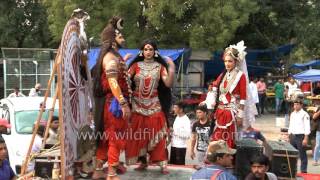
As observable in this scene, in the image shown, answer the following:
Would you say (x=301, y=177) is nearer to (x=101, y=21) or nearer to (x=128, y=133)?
(x=128, y=133)

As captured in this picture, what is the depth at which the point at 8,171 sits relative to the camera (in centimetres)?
546

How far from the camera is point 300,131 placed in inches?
400

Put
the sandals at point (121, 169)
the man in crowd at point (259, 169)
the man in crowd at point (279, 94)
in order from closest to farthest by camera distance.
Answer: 1. the man in crowd at point (259, 169)
2. the sandals at point (121, 169)
3. the man in crowd at point (279, 94)

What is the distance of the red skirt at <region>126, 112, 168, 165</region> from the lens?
21.1 feet

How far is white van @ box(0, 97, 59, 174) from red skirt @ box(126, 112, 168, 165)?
326 cm

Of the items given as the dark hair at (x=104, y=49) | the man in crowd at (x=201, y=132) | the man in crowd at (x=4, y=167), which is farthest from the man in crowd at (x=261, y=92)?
the man in crowd at (x=4, y=167)

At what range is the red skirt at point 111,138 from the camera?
614 centimetres

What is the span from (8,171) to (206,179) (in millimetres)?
2135

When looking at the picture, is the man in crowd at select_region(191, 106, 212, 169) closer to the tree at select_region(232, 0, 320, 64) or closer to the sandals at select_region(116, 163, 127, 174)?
the sandals at select_region(116, 163, 127, 174)

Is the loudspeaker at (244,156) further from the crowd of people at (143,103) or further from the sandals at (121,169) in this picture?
the sandals at (121,169)

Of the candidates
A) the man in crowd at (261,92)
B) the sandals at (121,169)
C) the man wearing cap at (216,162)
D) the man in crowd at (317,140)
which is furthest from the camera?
the man in crowd at (261,92)

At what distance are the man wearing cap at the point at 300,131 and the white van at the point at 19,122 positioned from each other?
14.5 feet

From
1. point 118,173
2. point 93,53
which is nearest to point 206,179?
point 118,173

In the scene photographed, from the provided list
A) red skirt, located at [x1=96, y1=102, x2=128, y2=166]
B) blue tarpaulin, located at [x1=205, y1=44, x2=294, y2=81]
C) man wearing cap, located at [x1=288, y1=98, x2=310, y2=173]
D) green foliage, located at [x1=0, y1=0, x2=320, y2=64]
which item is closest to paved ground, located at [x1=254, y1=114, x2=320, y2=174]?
man wearing cap, located at [x1=288, y1=98, x2=310, y2=173]
